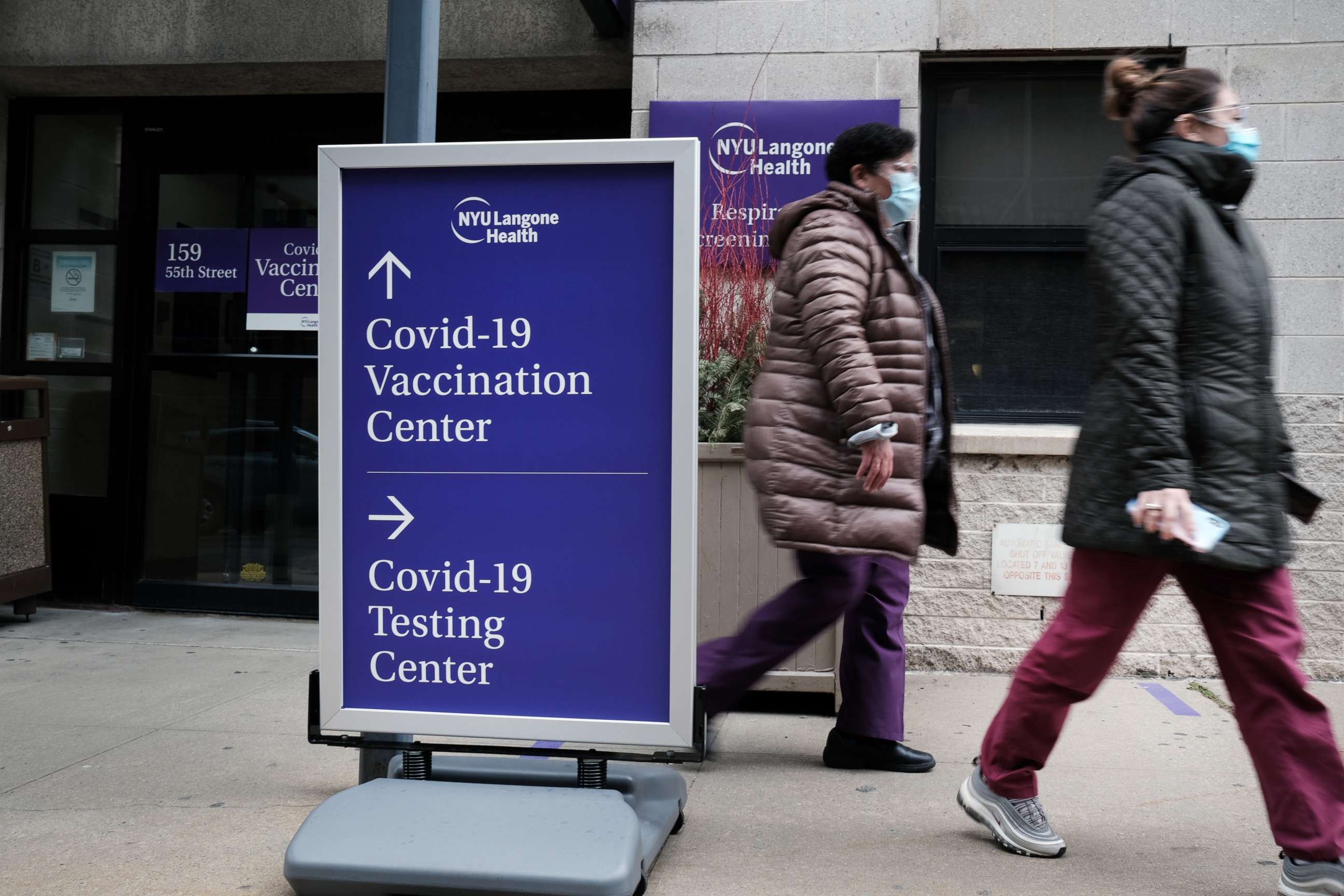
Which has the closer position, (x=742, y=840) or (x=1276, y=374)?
(x=742, y=840)

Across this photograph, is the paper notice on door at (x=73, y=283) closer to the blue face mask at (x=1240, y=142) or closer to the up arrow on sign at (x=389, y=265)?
the up arrow on sign at (x=389, y=265)

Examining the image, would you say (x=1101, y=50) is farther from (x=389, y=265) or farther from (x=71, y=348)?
(x=71, y=348)

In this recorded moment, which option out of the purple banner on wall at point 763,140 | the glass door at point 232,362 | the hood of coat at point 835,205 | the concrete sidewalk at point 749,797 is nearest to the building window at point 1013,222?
the purple banner on wall at point 763,140

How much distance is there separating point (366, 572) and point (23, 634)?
394cm

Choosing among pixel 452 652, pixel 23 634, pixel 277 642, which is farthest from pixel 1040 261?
pixel 23 634

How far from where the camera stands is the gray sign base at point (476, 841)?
2295mm

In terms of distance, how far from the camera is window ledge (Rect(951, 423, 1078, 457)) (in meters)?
5.06

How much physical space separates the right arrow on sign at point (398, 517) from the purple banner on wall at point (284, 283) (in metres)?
3.84

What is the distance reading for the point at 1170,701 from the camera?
460 centimetres

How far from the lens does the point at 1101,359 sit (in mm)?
2553

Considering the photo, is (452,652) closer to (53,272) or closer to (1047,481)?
(1047,481)

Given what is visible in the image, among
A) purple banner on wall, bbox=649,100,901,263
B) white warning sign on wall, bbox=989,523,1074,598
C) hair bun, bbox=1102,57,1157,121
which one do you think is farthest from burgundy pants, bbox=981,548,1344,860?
purple banner on wall, bbox=649,100,901,263

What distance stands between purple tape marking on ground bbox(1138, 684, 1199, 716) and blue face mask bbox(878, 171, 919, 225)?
91.8 inches

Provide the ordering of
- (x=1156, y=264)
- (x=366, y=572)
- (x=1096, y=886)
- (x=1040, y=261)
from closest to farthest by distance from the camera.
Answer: (x=1156, y=264) < (x=1096, y=886) < (x=366, y=572) < (x=1040, y=261)
